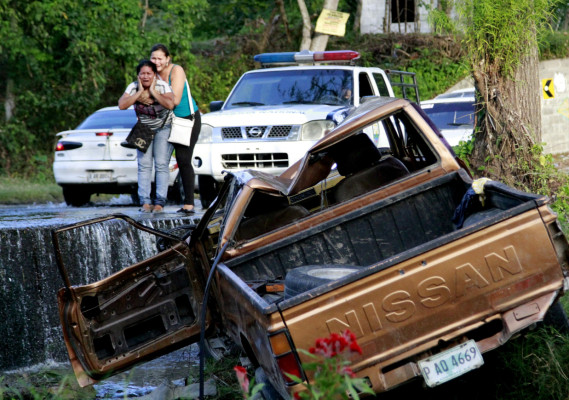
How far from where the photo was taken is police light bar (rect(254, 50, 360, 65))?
37.7 feet

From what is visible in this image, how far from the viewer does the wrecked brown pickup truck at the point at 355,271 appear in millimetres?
4078

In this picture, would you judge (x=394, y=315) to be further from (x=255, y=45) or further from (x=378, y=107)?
(x=255, y=45)

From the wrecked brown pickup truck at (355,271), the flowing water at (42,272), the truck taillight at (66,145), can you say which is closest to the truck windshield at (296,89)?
the truck taillight at (66,145)

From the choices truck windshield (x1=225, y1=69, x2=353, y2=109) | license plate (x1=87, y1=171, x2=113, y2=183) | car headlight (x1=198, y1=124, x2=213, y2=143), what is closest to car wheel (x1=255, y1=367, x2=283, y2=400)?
car headlight (x1=198, y1=124, x2=213, y2=143)

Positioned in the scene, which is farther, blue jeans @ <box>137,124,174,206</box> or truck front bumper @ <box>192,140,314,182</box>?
truck front bumper @ <box>192,140,314,182</box>

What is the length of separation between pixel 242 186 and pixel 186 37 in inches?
702

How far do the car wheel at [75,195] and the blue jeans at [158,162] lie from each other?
359cm

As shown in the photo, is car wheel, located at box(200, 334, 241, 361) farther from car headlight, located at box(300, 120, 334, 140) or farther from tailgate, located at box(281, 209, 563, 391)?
car headlight, located at box(300, 120, 334, 140)

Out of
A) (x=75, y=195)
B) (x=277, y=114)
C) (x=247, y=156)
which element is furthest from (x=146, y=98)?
(x=75, y=195)

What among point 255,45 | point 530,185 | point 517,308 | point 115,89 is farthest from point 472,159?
point 255,45

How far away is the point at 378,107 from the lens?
5.59 m

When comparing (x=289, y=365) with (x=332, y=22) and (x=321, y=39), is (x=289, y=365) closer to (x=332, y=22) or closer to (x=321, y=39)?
(x=332, y=22)

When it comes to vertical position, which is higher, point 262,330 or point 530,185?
point 262,330

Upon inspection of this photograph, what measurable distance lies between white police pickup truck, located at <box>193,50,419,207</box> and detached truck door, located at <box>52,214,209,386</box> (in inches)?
144
